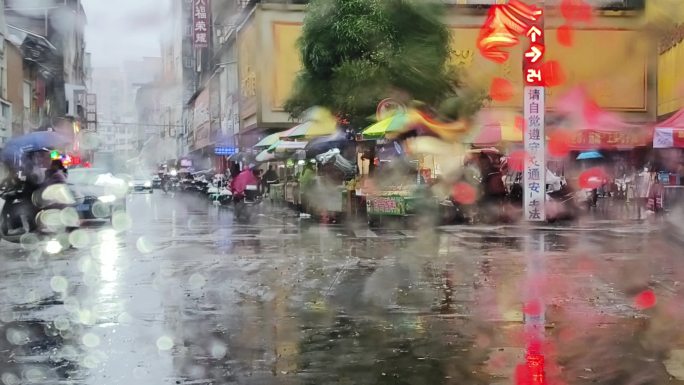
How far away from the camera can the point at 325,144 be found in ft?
75.3

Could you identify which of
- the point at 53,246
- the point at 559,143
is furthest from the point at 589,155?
the point at 53,246

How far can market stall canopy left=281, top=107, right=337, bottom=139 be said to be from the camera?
24281mm

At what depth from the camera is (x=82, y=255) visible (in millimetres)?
12711

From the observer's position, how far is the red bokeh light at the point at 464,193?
62.5 ft

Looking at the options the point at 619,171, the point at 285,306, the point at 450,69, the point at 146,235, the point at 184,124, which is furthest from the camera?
the point at 184,124

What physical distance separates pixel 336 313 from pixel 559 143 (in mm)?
18579

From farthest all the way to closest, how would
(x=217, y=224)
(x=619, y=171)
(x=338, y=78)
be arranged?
(x=619, y=171)
(x=338, y=78)
(x=217, y=224)

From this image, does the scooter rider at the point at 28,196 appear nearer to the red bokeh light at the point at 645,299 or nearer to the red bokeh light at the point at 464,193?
the red bokeh light at the point at 464,193

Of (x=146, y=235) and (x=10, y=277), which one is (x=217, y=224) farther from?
(x=10, y=277)

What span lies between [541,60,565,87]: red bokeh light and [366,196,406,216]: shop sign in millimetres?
4679

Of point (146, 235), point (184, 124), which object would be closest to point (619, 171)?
point (146, 235)

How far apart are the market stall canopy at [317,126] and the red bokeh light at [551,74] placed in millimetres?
6665

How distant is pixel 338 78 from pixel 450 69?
4162 millimetres

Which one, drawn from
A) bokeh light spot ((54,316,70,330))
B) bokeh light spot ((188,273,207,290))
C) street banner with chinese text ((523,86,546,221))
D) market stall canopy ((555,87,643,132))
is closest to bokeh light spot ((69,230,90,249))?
bokeh light spot ((188,273,207,290))
